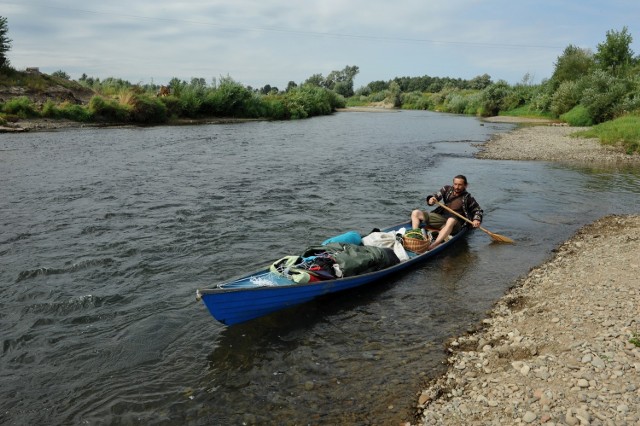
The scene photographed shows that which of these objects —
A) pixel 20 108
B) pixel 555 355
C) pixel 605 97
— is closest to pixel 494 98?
pixel 605 97

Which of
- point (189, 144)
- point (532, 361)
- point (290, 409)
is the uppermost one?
point (189, 144)

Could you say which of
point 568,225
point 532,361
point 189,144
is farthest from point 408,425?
point 189,144

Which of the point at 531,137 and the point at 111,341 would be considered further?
the point at 531,137

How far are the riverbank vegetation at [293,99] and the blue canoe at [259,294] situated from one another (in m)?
22.6

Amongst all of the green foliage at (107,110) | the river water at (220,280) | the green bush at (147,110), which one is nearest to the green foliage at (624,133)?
the river water at (220,280)

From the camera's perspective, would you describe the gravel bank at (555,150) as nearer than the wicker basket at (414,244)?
No

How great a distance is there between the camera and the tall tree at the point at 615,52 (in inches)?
1870

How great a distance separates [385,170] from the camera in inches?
810

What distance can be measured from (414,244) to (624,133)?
21.6 meters

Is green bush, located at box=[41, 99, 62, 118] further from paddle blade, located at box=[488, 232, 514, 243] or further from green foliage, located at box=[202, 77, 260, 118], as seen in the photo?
paddle blade, located at box=[488, 232, 514, 243]

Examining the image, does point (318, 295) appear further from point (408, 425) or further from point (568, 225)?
point (568, 225)

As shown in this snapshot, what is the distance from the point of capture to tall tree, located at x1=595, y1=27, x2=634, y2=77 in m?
47.5

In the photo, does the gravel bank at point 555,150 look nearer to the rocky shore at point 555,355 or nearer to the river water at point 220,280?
the river water at point 220,280

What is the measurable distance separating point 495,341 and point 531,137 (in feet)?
95.6
